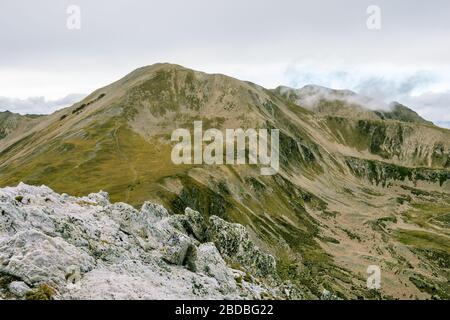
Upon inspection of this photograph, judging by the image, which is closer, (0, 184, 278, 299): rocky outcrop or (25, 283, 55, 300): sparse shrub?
(25, 283, 55, 300): sparse shrub

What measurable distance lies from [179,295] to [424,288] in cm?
15453

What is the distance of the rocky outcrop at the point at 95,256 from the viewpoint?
2992cm

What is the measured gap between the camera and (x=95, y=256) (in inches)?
1433

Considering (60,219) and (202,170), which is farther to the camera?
(202,170)

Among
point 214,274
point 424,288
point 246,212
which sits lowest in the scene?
point 424,288

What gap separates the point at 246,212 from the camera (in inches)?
7288

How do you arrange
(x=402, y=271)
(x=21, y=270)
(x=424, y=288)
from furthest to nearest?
(x=402, y=271)
(x=424, y=288)
(x=21, y=270)

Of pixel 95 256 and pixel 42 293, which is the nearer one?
pixel 42 293

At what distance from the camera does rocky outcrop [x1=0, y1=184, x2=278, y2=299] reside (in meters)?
29.9

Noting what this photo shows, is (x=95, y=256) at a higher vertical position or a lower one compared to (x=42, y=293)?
higher

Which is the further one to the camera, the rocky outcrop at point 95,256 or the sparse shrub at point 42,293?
the rocky outcrop at point 95,256
